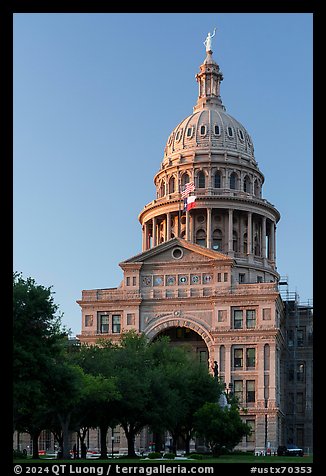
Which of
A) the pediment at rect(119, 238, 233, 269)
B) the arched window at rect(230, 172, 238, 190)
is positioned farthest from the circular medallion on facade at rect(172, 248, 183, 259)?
the arched window at rect(230, 172, 238, 190)

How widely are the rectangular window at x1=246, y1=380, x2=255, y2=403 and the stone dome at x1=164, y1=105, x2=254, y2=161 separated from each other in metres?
40.3

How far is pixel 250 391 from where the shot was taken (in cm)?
10844

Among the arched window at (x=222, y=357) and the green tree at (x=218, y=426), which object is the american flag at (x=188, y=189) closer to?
the arched window at (x=222, y=357)

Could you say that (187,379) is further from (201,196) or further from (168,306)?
(201,196)

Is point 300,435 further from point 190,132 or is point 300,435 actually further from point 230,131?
point 190,132

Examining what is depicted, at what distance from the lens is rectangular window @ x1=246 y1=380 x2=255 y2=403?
355ft

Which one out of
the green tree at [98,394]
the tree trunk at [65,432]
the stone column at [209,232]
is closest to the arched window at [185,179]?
the stone column at [209,232]

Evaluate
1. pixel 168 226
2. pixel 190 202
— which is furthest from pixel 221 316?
pixel 168 226

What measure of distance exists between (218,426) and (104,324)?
143 feet

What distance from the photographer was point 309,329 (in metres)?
130

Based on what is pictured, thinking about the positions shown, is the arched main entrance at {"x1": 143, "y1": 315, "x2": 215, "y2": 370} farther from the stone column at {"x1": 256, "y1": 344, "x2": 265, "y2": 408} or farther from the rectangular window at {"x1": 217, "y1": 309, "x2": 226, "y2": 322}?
the stone column at {"x1": 256, "y1": 344, "x2": 265, "y2": 408}

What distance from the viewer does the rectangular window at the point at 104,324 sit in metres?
115
